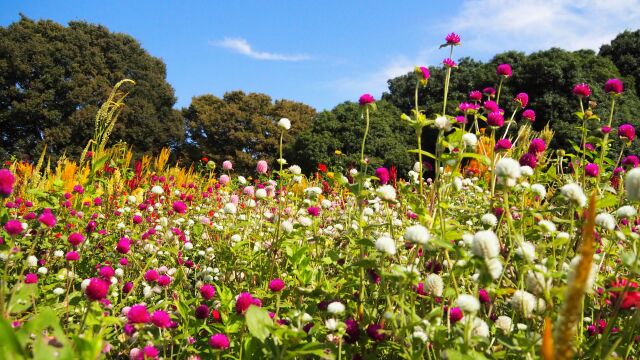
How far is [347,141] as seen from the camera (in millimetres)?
15930

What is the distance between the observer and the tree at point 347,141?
15.8 metres

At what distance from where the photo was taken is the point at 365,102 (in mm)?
2221

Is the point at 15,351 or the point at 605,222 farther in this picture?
the point at 605,222

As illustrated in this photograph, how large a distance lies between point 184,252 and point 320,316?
145 centimetres

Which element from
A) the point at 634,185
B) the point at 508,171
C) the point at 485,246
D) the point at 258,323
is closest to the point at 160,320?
the point at 258,323

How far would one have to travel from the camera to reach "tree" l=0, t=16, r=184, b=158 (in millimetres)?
23375

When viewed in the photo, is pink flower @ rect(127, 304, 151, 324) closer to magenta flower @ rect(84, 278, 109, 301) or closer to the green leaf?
magenta flower @ rect(84, 278, 109, 301)

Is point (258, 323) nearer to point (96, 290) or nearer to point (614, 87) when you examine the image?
point (96, 290)

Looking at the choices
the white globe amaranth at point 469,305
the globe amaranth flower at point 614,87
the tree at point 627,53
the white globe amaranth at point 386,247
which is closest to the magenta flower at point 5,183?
the white globe amaranth at point 386,247

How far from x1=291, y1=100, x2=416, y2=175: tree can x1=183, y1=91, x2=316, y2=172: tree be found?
10.7 m

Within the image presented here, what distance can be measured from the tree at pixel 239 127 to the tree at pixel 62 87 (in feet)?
9.22

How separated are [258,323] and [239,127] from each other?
2766 centimetres

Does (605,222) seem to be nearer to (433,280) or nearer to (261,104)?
(433,280)

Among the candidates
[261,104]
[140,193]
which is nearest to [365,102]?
[140,193]
